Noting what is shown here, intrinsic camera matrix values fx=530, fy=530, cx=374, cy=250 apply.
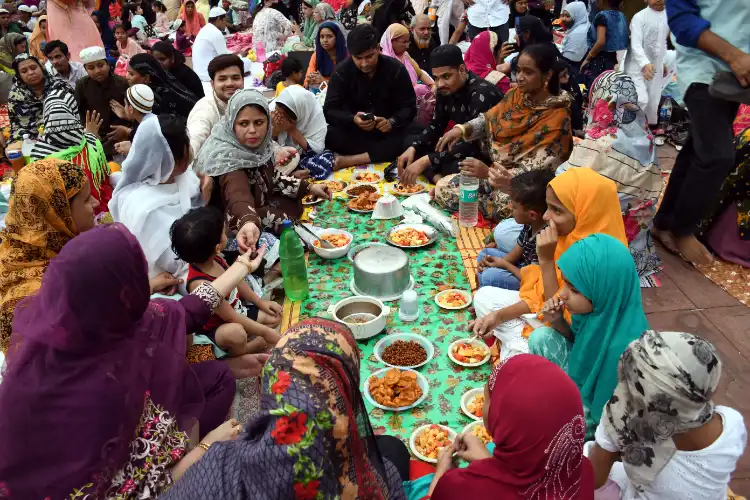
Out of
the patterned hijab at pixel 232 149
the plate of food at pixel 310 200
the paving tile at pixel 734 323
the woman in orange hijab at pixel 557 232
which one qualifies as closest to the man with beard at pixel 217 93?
the patterned hijab at pixel 232 149

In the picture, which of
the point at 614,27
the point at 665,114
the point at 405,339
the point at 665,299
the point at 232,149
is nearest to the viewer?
the point at 405,339

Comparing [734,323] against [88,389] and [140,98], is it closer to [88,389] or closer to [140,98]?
[88,389]

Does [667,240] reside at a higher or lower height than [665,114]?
lower

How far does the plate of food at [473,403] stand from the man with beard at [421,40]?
18.1 feet

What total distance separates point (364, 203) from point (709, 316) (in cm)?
259

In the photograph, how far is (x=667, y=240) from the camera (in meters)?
4.01

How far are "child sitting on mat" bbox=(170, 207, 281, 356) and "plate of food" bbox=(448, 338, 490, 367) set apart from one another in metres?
0.98

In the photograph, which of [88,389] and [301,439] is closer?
[301,439]

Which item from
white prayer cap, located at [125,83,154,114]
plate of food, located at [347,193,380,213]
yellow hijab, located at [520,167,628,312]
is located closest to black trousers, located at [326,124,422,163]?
plate of food, located at [347,193,380,213]

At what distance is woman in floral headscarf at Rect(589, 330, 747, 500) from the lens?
1579mm

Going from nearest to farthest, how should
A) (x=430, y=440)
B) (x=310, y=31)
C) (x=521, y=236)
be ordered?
(x=430, y=440)
(x=521, y=236)
(x=310, y=31)

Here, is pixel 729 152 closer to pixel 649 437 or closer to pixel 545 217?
pixel 545 217

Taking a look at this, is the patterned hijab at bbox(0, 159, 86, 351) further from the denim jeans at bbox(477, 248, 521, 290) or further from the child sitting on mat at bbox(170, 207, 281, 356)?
the denim jeans at bbox(477, 248, 521, 290)

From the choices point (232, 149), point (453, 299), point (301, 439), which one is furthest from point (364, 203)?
point (301, 439)
